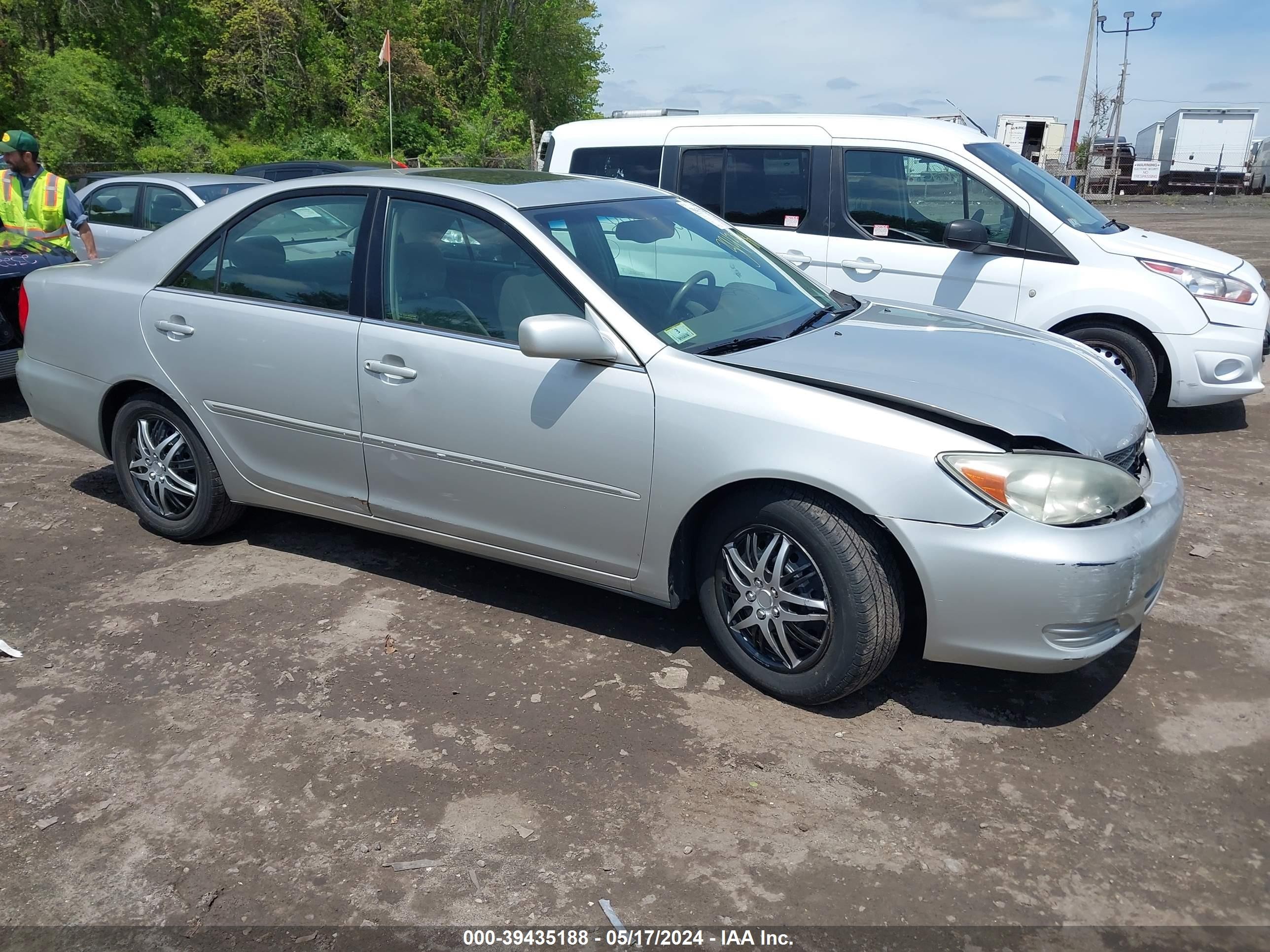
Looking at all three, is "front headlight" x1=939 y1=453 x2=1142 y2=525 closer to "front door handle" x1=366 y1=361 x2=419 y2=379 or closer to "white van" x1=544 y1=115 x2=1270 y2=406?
"front door handle" x1=366 y1=361 x2=419 y2=379

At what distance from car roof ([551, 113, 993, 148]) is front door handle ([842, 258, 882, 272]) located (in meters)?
0.80

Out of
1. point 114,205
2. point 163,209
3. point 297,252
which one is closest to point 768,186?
point 297,252

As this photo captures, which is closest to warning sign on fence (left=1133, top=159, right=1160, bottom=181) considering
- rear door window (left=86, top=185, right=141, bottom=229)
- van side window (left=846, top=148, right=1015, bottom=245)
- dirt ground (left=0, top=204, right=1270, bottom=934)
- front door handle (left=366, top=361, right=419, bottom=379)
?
van side window (left=846, top=148, right=1015, bottom=245)

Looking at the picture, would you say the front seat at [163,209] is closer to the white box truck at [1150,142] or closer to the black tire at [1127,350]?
the black tire at [1127,350]

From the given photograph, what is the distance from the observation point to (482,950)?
248cm

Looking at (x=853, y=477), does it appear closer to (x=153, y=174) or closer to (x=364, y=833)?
(x=364, y=833)

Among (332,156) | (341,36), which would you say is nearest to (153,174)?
(332,156)

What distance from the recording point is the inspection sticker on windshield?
3.62 metres

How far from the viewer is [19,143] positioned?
22.9ft

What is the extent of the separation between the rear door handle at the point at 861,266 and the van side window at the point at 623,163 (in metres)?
1.56

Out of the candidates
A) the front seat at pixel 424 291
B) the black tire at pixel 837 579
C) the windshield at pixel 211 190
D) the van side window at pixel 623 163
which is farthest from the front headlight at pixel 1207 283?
the windshield at pixel 211 190

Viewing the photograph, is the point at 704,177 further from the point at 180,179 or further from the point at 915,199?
the point at 180,179

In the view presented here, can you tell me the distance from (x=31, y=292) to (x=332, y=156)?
2955 cm

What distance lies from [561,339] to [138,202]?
8589 mm
